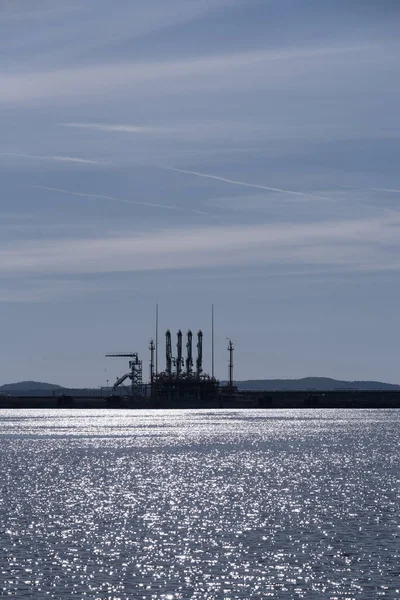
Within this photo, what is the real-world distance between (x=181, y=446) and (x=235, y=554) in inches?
4415

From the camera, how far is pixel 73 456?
151 m

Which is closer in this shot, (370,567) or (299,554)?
(370,567)

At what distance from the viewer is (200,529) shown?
70812mm

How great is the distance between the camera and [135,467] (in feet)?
414

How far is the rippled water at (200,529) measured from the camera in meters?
52.4

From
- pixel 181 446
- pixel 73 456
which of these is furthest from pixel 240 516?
pixel 181 446

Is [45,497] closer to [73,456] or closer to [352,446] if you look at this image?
[73,456]

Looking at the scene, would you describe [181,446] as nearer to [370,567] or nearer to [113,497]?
[113,497]

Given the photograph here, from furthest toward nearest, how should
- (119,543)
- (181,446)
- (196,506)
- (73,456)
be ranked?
A: (181,446) → (73,456) → (196,506) → (119,543)

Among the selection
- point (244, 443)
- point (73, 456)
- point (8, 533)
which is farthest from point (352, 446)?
point (8, 533)

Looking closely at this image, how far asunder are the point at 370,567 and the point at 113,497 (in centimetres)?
3862

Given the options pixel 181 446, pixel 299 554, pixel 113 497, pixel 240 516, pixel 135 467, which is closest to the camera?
pixel 299 554

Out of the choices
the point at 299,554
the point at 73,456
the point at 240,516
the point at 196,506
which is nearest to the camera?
the point at 299,554

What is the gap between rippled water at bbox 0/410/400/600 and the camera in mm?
52438
